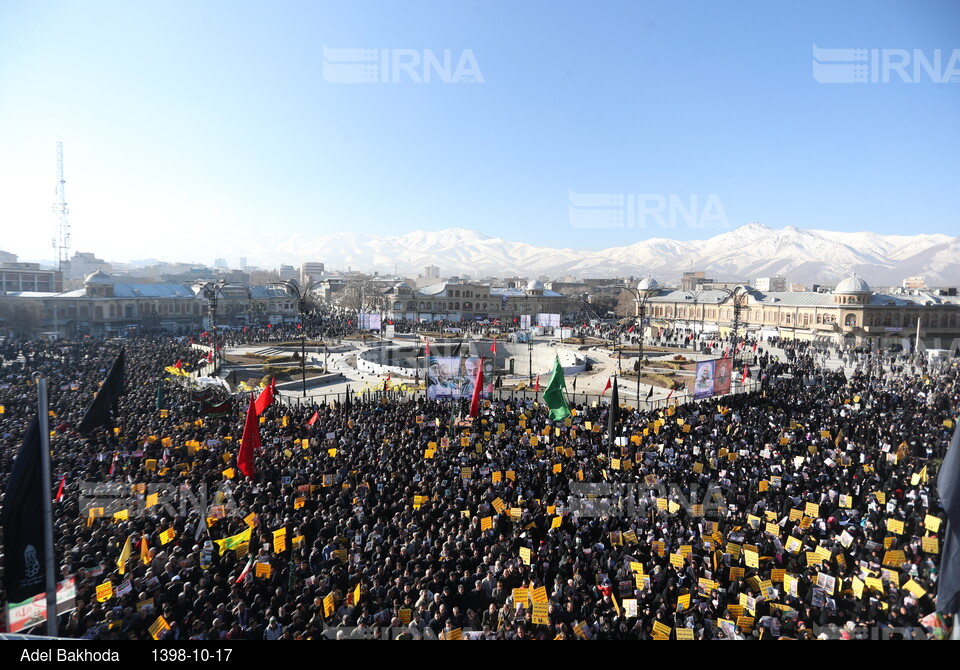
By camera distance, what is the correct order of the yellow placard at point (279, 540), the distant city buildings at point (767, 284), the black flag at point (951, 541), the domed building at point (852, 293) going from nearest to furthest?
the black flag at point (951, 541)
the yellow placard at point (279, 540)
the domed building at point (852, 293)
the distant city buildings at point (767, 284)

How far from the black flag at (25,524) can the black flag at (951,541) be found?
26.5 ft

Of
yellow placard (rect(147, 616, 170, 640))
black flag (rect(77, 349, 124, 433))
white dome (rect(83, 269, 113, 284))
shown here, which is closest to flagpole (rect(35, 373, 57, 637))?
yellow placard (rect(147, 616, 170, 640))

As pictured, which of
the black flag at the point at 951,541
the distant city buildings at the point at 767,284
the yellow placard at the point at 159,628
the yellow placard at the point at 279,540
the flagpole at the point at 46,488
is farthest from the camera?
the distant city buildings at the point at 767,284

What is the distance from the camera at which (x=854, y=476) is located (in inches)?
500

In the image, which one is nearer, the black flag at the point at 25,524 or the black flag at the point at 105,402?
the black flag at the point at 25,524

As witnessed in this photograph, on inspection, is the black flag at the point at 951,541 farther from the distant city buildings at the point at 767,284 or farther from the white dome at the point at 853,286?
the distant city buildings at the point at 767,284

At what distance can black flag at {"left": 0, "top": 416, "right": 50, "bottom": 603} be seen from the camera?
511 centimetres

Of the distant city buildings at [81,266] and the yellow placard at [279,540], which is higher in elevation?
the distant city buildings at [81,266]

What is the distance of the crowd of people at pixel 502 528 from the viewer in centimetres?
725

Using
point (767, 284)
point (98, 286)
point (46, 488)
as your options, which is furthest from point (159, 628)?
point (767, 284)

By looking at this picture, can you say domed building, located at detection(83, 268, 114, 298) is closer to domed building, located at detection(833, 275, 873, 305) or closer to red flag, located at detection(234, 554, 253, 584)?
red flag, located at detection(234, 554, 253, 584)

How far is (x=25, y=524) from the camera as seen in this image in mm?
5207

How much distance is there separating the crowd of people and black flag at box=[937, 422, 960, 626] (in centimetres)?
288

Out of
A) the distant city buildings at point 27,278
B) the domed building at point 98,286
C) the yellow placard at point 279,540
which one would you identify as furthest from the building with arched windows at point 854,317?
the distant city buildings at point 27,278
